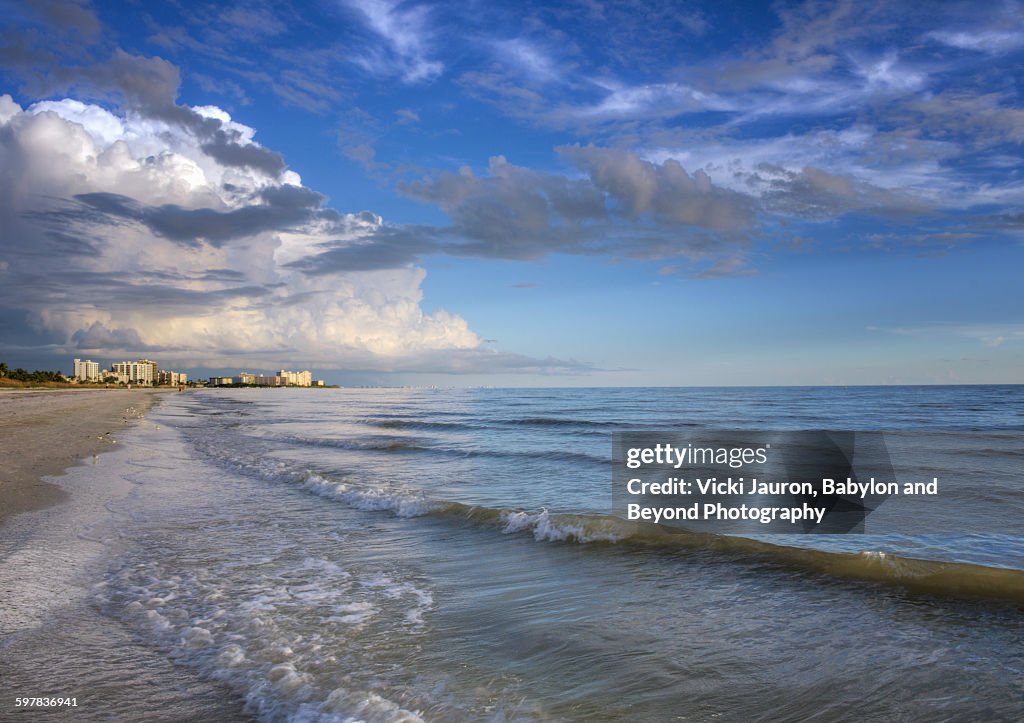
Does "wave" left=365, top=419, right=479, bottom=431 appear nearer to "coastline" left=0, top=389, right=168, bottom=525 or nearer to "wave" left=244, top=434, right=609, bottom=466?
"wave" left=244, top=434, right=609, bottom=466

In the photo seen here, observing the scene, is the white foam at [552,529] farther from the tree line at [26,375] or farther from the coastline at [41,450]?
the tree line at [26,375]

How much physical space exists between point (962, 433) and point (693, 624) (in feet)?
104

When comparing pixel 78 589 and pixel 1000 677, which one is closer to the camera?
pixel 1000 677

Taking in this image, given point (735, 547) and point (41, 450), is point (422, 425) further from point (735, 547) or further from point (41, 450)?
point (735, 547)

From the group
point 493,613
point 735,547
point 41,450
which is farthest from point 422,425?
point 493,613

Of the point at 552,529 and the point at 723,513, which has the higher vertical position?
the point at 552,529

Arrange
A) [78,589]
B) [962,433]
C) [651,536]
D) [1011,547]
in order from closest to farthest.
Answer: [78,589] → [1011,547] → [651,536] → [962,433]

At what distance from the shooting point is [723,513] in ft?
42.6

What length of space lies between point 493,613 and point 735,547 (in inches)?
188

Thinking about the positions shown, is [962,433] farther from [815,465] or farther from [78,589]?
[78,589]

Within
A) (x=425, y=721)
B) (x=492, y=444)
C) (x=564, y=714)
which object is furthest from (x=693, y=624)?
(x=492, y=444)

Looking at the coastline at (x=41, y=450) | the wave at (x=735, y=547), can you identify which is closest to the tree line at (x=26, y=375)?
the coastline at (x=41, y=450)

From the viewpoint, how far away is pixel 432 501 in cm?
1354

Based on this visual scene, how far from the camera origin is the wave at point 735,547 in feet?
24.9
